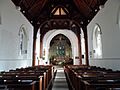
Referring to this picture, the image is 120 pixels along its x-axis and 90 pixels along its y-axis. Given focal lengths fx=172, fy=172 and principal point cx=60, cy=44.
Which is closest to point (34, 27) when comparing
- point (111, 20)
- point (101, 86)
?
point (111, 20)

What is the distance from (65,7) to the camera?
39.6ft

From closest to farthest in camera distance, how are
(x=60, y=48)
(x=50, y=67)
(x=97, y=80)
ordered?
(x=97, y=80), (x=50, y=67), (x=60, y=48)

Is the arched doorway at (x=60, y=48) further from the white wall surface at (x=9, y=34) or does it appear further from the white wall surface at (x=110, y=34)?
the white wall surface at (x=110, y=34)

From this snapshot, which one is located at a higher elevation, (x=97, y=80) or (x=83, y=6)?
(x=83, y=6)

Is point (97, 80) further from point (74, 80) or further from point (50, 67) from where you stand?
point (50, 67)

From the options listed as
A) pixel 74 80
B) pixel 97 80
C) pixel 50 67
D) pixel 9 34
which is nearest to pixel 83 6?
pixel 50 67

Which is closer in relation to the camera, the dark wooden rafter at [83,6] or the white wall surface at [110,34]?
the white wall surface at [110,34]

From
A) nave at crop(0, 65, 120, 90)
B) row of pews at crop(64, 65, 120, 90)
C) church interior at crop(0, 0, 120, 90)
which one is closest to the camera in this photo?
row of pews at crop(64, 65, 120, 90)

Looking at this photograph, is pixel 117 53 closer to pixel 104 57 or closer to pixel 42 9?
pixel 104 57

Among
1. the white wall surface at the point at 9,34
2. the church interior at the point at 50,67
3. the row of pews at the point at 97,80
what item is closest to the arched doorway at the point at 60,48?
the church interior at the point at 50,67

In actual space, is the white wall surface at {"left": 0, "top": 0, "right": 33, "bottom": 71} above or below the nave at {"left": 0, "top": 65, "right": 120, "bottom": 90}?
above

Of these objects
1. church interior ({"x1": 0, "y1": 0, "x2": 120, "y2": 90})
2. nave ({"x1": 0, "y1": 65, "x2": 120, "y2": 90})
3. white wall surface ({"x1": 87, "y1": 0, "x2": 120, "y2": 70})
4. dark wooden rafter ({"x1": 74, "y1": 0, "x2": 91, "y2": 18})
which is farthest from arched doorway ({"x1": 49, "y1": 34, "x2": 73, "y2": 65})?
nave ({"x1": 0, "y1": 65, "x2": 120, "y2": 90})

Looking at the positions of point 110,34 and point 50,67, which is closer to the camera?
point 110,34

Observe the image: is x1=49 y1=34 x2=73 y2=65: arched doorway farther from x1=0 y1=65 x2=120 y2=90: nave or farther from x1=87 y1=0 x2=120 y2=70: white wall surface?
x1=0 y1=65 x2=120 y2=90: nave
